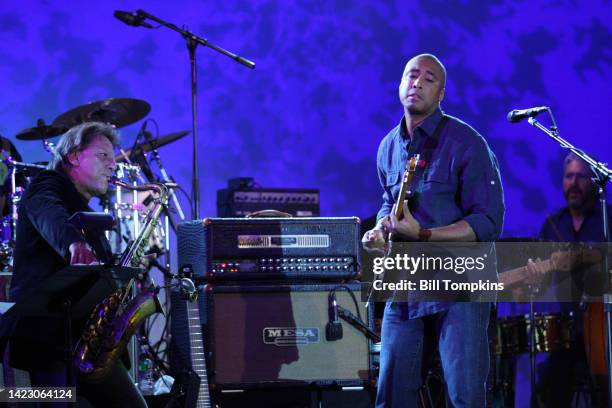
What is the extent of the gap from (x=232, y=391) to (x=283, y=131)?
136 inches

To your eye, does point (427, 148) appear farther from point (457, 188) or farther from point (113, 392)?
point (113, 392)

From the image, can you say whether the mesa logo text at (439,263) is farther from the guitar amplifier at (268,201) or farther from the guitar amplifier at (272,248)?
the guitar amplifier at (268,201)

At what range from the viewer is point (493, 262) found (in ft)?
10.7

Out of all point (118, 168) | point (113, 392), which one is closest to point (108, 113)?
point (118, 168)

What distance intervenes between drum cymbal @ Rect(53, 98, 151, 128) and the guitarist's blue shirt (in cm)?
325

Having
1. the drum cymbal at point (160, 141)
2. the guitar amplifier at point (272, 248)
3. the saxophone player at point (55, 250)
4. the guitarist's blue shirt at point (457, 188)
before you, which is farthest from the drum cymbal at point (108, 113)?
the guitarist's blue shirt at point (457, 188)

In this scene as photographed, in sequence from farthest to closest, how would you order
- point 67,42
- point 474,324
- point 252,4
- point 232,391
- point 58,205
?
1. point 252,4
2. point 67,42
3. point 232,391
4. point 58,205
5. point 474,324

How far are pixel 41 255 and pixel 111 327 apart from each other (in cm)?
48

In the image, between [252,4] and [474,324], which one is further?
[252,4]

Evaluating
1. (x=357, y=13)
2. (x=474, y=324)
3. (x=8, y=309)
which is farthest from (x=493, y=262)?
(x=357, y=13)

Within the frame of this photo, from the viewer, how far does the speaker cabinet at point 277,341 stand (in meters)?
4.13

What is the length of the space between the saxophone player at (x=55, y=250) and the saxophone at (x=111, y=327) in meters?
0.06

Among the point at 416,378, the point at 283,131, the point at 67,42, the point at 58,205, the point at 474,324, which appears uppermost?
the point at 67,42

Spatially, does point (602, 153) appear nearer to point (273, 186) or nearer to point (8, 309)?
point (273, 186)
